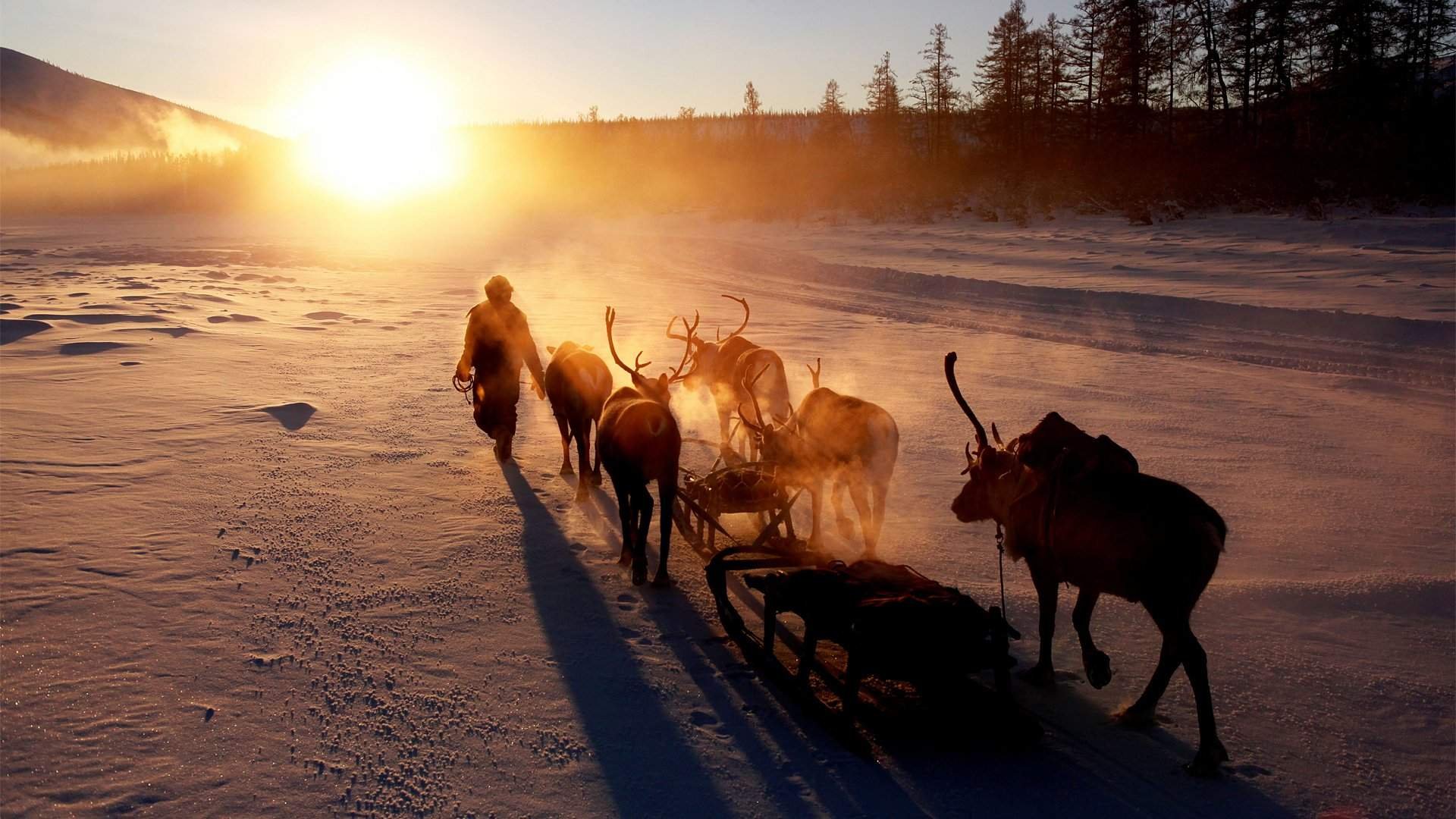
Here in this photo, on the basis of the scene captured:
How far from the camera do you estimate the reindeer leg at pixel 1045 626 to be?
4.85m

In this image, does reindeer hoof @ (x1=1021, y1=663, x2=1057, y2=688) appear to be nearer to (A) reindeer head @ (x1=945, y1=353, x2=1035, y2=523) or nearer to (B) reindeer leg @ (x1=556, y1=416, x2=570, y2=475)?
(A) reindeer head @ (x1=945, y1=353, x2=1035, y2=523)

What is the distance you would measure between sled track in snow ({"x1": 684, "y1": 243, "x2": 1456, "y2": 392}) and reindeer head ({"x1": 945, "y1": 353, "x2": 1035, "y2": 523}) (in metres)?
9.26

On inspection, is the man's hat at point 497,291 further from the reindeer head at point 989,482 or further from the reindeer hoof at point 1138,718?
the reindeer hoof at point 1138,718

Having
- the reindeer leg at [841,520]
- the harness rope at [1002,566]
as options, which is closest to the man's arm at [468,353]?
the reindeer leg at [841,520]

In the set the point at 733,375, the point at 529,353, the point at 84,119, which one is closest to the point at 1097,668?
the point at 733,375

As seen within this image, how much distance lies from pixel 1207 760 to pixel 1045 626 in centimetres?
94

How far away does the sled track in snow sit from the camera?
13.1m

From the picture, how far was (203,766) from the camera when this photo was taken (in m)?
4.30

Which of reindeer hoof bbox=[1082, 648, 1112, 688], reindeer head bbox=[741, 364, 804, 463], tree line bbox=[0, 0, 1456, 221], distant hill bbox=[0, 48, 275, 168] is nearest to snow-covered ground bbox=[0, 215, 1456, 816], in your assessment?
reindeer hoof bbox=[1082, 648, 1112, 688]

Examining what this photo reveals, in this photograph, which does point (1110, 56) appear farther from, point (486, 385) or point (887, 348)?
point (486, 385)

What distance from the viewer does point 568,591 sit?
20.9ft

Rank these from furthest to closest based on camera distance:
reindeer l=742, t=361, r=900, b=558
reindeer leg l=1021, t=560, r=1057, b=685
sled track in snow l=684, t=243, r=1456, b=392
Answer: sled track in snow l=684, t=243, r=1456, b=392
reindeer l=742, t=361, r=900, b=558
reindeer leg l=1021, t=560, r=1057, b=685

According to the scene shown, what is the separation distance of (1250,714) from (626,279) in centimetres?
2149

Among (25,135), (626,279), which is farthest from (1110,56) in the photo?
(25,135)
